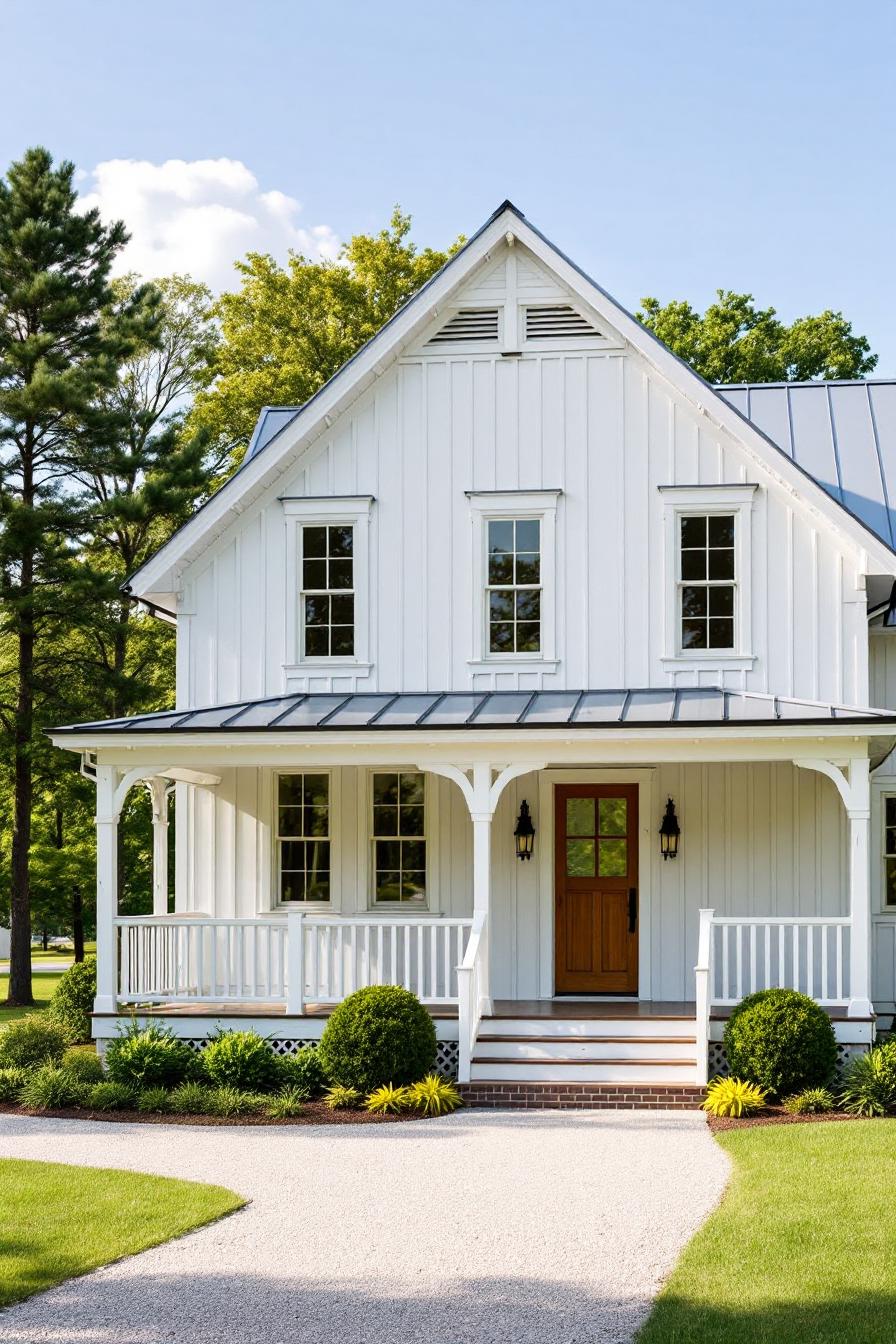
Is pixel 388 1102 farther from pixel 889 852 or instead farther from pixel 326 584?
pixel 889 852

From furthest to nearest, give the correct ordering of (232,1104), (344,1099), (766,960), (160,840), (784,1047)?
(160,840), (766,960), (344,1099), (784,1047), (232,1104)

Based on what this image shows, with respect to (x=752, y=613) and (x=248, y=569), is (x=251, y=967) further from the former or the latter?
(x=752, y=613)

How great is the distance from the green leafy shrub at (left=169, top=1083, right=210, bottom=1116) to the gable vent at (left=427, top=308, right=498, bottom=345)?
29.6 ft

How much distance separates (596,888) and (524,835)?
1045mm

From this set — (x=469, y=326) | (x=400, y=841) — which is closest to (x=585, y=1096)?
(x=400, y=841)

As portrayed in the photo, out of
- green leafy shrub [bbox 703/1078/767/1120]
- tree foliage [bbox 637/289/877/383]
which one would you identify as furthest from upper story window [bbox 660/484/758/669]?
tree foliage [bbox 637/289/877/383]

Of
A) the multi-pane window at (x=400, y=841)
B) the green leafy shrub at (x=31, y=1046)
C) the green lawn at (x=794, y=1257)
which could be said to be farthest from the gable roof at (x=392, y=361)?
the green lawn at (x=794, y=1257)

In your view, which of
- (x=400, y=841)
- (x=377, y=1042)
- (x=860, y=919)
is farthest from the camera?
(x=400, y=841)

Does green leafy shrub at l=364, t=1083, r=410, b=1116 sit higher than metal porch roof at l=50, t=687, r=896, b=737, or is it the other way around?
metal porch roof at l=50, t=687, r=896, b=737

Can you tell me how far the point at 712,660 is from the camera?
1717 cm

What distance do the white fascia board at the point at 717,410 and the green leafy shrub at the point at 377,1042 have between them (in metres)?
7.07

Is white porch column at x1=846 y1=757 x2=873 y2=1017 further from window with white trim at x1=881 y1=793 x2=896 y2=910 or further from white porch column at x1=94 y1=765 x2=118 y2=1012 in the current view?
white porch column at x1=94 y1=765 x2=118 y2=1012

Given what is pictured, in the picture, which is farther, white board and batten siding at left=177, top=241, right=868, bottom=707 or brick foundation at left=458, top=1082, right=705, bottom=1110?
white board and batten siding at left=177, top=241, right=868, bottom=707

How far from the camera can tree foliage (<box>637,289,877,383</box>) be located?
115ft
